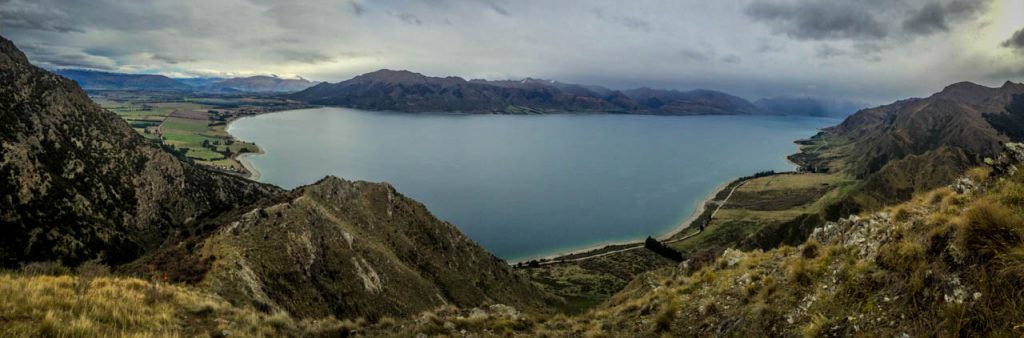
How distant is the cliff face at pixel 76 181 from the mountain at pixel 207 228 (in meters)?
0.20

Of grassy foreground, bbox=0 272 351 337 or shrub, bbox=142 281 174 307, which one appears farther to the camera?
shrub, bbox=142 281 174 307

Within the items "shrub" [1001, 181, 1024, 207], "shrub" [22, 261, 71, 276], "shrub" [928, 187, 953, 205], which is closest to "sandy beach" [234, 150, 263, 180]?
"shrub" [22, 261, 71, 276]

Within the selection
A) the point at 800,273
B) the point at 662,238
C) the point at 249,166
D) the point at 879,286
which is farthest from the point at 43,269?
the point at 249,166

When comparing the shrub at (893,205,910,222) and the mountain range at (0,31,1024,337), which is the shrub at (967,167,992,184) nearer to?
the mountain range at (0,31,1024,337)

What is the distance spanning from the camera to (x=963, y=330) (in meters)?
6.90

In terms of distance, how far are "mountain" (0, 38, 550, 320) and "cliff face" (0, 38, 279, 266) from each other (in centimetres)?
20

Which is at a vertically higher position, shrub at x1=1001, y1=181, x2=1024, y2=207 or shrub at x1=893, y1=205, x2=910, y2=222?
shrub at x1=1001, y1=181, x2=1024, y2=207

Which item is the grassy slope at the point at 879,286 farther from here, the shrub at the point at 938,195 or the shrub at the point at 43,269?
the shrub at the point at 43,269

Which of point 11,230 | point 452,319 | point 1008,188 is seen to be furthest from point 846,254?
point 11,230

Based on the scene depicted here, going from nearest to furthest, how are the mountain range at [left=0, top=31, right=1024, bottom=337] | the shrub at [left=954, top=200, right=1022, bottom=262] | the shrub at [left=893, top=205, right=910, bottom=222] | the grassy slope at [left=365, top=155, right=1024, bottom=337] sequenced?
the grassy slope at [left=365, top=155, right=1024, bottom=337], the shrub at [left=954, top=200, right=1022, bottom=262], the mountain range at [left=0, top=31, right=1024, bottom=337], the shrub at [left=893, top=205, right=910, bottom=222]

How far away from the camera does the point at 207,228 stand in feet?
138

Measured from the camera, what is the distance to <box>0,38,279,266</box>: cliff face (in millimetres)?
54656

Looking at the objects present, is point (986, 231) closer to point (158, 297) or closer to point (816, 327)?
point (816, 327)

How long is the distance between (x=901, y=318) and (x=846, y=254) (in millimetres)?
4360
